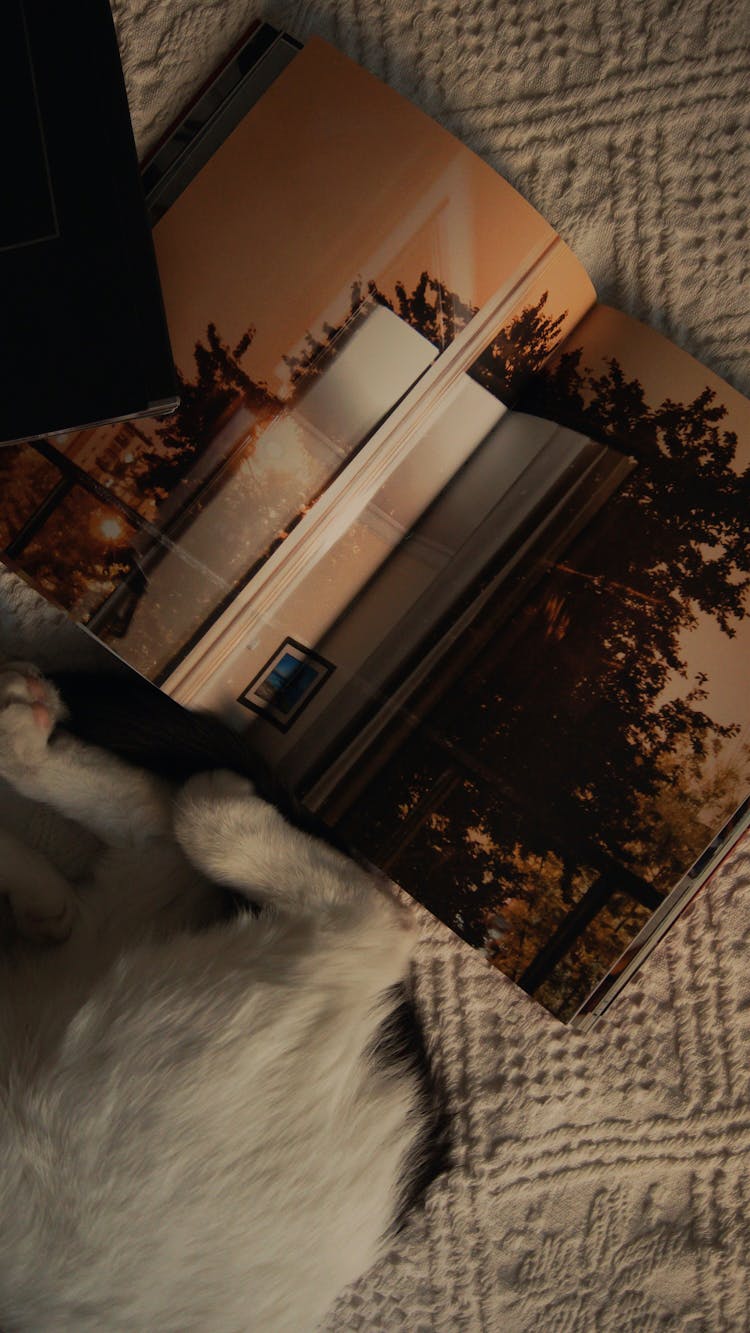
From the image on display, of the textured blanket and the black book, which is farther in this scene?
the textured blanket

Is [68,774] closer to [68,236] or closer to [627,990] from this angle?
[68,236]

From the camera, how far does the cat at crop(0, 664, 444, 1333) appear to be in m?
0.47

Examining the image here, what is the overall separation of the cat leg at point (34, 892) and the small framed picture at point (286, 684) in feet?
0.58

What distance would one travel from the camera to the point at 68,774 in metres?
0.55

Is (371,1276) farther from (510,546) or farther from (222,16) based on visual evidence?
(222,16)

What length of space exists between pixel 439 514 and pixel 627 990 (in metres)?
0.40

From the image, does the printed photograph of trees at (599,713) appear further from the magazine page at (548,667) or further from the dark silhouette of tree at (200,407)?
the dark silhouette of tree at (200,407)

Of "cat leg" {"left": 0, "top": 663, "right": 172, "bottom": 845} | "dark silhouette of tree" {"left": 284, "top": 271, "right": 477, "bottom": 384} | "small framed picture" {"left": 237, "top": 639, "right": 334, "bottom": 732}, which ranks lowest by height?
"cat leg" {"left": 0, "top": 663, "right": 172, "bottom": 845}

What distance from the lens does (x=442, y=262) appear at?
0.54 metres

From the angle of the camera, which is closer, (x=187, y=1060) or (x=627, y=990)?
(x=187, y=1060)

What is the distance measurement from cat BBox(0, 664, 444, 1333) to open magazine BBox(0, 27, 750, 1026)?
73mm

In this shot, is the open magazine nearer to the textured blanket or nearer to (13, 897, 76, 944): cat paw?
the textured blanket

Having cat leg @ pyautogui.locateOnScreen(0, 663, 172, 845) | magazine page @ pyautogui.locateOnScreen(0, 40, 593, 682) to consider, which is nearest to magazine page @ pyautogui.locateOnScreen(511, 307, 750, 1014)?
magazine page @ pyautogui.locateOnScreen(0, 40, 593, 682)

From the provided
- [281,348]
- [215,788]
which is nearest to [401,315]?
[281,348]
